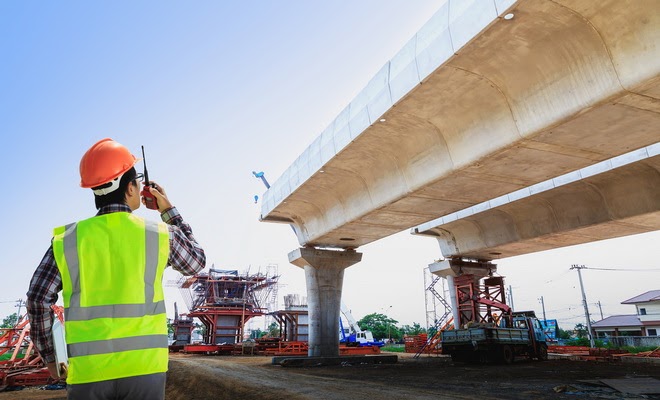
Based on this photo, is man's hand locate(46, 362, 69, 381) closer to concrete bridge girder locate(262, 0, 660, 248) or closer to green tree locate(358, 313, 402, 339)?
concrete bridge girder locate(262, 0, 660, 248)

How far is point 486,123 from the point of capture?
9484 millimetres

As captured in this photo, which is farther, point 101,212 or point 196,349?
point 196,349

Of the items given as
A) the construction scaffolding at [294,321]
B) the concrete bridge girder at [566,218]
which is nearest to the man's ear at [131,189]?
the concrete bridge girder at [566,218]

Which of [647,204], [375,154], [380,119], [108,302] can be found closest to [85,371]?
[108,302]

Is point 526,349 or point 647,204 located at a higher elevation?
point 647,204

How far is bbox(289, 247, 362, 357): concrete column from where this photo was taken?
Result: 19.8 m

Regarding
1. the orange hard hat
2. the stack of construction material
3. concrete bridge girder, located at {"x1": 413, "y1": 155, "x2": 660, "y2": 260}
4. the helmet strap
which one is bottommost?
the stack of construction material

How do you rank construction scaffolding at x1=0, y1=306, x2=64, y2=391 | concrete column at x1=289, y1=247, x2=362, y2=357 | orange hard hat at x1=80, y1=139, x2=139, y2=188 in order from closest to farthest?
orange hard hat at x1=80, y1=139, x2=139, y2=188 < construction scaffolding at x1=0, y1=306, x2=64, y2=391 < concrete column at x1=289, y1=247, x2=362, y2=357

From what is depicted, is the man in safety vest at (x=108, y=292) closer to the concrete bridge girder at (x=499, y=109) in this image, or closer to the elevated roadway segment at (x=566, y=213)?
the concrete bridge girder at (x=499, y=109)

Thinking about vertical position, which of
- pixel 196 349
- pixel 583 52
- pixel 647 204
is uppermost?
pixel 583 52

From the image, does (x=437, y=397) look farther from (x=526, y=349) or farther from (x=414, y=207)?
(x=526, y=349)

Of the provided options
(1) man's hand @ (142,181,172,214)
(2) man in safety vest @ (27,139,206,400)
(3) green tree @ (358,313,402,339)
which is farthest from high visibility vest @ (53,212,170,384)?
(3) green tree @ (358,313,402,339)

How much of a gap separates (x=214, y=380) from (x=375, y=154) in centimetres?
808

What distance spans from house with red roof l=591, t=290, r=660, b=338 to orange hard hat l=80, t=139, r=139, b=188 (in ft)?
225
